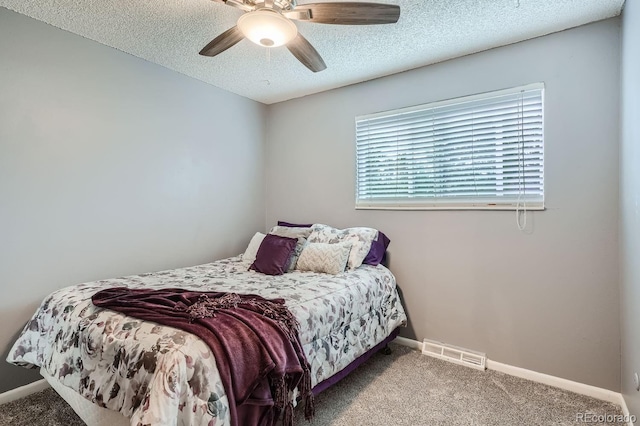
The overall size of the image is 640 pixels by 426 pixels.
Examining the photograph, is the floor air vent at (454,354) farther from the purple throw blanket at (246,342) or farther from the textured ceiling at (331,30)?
the textured ceiling at (331,30)

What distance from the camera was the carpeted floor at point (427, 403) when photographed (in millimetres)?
1915

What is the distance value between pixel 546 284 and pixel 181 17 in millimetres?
3115

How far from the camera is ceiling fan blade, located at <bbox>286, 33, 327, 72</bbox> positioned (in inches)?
77.0

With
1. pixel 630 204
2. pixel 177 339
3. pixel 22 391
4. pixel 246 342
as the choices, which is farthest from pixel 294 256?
pixel 630 204

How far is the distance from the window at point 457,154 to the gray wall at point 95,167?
1578 millimetres

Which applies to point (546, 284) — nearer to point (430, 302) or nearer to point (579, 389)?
point (579, 389)

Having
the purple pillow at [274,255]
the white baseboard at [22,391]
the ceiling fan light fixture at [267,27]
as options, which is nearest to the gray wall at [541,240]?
the purple pillow at [274,255]

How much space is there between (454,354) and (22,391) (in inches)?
122

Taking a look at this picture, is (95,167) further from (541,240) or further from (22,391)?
(541,240)

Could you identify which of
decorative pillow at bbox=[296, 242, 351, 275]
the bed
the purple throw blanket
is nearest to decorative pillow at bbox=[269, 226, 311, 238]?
decorative pillow at bbox=[296, 242, 351, 275]

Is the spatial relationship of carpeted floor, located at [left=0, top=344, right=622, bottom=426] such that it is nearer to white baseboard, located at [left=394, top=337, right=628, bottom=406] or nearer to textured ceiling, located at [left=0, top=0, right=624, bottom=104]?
white baseboard, located at [left=394, top=337, right=628, bottom=406]

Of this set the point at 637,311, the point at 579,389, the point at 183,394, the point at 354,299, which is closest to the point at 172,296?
the point at 183,394

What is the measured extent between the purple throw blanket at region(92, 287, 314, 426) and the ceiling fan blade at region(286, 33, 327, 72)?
152cm

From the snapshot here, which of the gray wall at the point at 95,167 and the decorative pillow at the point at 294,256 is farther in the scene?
the decorative pillow at the point at 294,256
